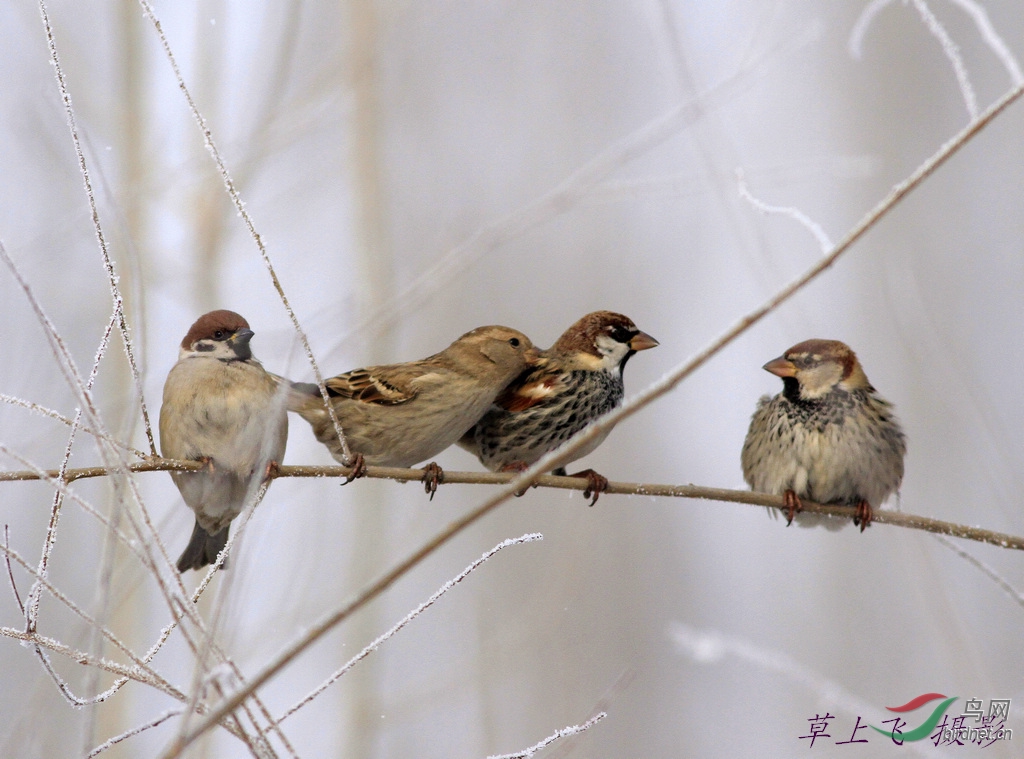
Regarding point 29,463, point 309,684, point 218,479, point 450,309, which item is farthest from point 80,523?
point 29,463

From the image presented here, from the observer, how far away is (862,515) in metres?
2.97

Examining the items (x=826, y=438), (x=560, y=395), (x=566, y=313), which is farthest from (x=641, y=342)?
(x=566, y=313)

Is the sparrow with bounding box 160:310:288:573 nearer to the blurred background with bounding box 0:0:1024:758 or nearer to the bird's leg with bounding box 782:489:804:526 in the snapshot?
the blurred background with bounding box 0:0:1024:758

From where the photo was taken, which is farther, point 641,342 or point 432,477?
point 641,342

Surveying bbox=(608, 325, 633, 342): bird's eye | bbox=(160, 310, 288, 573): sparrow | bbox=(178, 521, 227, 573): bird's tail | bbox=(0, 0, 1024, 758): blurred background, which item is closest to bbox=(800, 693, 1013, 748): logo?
bbox=(0, 0, 1024, 758): blurred background

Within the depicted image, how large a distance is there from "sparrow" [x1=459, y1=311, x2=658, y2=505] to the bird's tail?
3.06 ft

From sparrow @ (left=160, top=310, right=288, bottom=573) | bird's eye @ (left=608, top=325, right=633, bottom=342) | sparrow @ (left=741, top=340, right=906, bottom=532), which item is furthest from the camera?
bird's eye @ (left=608, top=325, right=633, bottom=342)

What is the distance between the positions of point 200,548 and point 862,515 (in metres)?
2.08

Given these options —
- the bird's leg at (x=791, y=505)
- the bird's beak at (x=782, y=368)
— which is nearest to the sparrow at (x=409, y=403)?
the bird's beak at (x=782, y=368)

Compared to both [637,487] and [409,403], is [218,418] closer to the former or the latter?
[409,403]

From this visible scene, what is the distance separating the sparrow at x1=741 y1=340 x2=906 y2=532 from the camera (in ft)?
9.93

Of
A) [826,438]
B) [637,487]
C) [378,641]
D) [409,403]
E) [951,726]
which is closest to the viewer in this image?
[378,641]

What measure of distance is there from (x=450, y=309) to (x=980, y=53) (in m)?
4.49

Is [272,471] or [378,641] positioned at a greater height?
[272,471]
